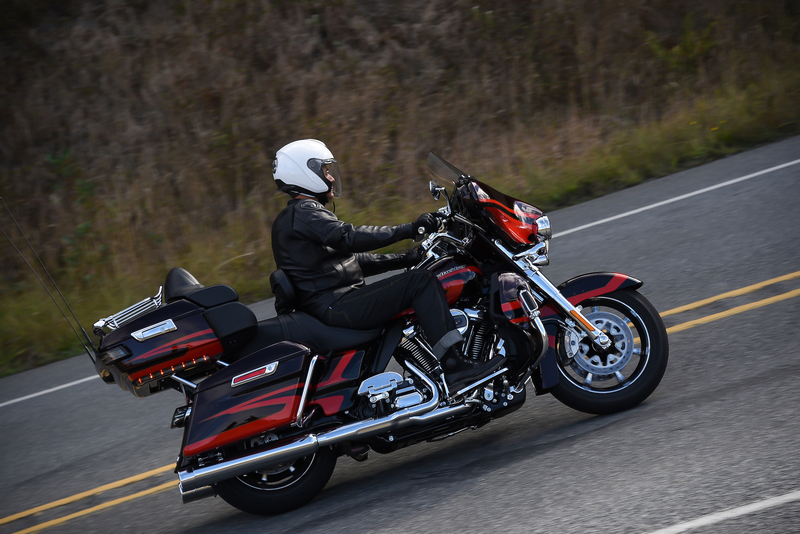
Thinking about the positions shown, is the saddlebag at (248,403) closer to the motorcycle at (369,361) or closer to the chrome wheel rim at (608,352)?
the motorcycle at (369,361)

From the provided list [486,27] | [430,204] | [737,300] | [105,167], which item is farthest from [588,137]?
[105,167]

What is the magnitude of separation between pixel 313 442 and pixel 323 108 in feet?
32.9

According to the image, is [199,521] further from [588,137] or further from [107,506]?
[588,137]

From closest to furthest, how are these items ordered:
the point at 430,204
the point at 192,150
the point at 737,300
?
the point at 737,300
the point at 430,204
the point at 192,150

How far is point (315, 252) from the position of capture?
4.38m

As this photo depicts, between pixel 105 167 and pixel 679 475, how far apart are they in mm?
12023

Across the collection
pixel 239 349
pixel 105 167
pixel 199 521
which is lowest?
pixel 199 521

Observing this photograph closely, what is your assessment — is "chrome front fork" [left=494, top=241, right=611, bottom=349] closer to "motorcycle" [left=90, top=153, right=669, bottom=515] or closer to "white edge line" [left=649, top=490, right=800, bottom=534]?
"motorcycle" [left=90, top=153, right=669, bottom=515]

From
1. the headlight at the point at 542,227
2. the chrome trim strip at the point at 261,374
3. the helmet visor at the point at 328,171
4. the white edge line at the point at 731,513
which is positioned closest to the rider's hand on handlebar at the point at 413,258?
the helmet visor at the point at 328,171

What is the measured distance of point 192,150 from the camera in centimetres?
1291

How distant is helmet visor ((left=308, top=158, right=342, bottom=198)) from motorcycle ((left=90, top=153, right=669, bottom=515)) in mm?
642

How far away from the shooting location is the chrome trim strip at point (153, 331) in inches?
162

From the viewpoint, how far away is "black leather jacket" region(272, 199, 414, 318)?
4.24m

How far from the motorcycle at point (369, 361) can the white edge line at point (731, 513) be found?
119 centimetres
